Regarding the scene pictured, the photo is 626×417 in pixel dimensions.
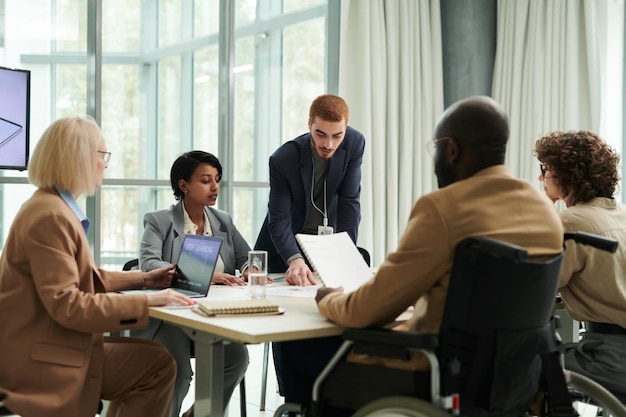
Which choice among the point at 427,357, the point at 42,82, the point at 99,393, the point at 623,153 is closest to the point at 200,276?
the point at 99,393

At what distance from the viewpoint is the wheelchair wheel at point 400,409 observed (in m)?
1.84

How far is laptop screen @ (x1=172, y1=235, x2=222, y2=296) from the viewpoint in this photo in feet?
8.73

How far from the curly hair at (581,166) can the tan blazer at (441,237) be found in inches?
30.4

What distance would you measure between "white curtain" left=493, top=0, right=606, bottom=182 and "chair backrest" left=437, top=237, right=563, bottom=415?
380 cm

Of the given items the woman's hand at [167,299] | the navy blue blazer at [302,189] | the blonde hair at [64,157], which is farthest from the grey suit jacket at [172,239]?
the blonde hair at [64,157]

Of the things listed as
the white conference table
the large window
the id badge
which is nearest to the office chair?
the id badge

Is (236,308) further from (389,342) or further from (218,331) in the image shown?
(389,342)

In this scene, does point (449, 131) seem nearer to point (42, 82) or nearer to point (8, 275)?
point (8, 275)

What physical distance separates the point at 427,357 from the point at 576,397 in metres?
0.97

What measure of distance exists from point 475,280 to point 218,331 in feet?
2.34

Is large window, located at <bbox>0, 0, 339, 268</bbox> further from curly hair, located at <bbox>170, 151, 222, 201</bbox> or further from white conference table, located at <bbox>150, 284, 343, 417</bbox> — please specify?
white conference table, located at <bbox>150, 284, 343, 417</bbox>

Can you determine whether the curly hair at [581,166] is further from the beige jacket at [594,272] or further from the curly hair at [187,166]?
the curly hair at [187,166]

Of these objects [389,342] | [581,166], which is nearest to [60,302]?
[389,342]

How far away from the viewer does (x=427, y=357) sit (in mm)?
1883
